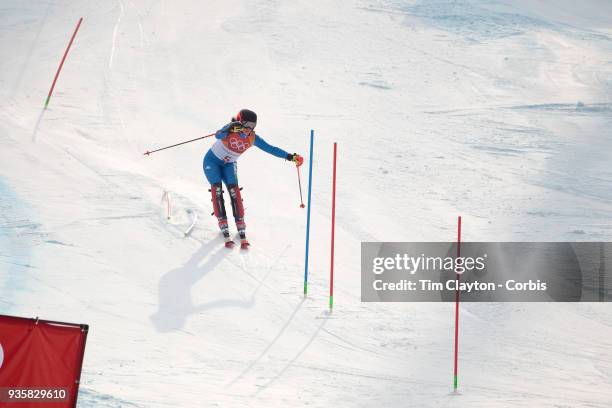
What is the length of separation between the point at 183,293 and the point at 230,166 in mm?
1731

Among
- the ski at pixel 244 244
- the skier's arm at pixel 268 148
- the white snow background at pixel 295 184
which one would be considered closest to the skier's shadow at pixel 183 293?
the white snow background at pixel 295 184

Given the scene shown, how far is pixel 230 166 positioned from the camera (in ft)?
31.4

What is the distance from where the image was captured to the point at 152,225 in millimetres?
9703

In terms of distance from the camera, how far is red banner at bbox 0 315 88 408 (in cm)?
542

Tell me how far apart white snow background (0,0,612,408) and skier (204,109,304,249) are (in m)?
0.33

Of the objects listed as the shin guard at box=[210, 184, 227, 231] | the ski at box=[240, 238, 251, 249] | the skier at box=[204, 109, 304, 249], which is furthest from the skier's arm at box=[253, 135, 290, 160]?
the ski at box=[240, 238, 251, 249]

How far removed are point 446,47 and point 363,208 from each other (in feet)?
22.4

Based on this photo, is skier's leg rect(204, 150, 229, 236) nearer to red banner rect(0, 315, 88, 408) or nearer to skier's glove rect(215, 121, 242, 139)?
skier's glove rect(215, 121, 242, 139)

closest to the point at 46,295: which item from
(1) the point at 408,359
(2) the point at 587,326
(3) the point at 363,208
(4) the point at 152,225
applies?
(4) the point at 152,225

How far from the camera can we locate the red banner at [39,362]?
5.42 m

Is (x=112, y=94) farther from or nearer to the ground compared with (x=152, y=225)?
farther from the ground

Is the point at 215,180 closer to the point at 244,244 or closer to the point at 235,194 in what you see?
the point at 235,194

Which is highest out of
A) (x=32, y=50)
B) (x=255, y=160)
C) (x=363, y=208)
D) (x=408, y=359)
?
(x=32, y=50)

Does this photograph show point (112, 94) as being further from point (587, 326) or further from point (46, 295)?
point (587, 326)
